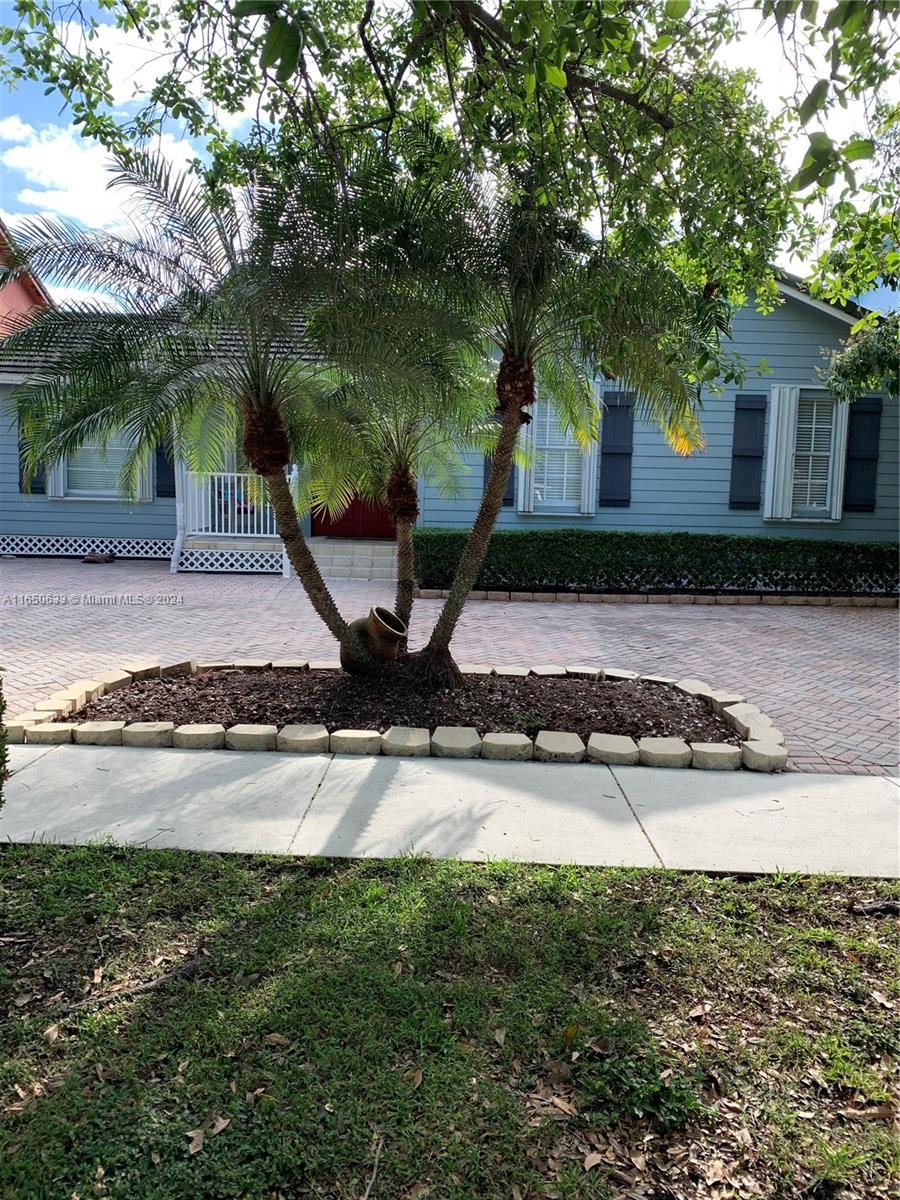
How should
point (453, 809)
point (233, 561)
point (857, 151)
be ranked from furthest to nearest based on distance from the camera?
point (233, 561) < point (453, 809) < point (857, 151)

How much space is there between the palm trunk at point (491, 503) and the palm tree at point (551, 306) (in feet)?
0.03

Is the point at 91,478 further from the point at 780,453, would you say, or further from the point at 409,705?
the point at 780,453

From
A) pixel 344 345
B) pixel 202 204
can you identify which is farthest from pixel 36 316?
pixel 344 345

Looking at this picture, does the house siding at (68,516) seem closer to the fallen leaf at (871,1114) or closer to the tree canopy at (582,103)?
the tree canopy at (582,103)

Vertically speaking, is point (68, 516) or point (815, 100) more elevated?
point (815, 100)

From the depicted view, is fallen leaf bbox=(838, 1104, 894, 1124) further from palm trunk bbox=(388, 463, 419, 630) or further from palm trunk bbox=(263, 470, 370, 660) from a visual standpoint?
palm trunk bbox=(388, 463, 419, 630)

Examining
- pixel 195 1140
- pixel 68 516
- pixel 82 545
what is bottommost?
pixel 195 1140

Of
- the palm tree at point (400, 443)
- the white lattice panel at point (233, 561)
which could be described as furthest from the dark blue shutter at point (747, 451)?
the white lattice panel at point (233, 561)

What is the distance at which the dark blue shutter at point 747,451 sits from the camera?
13.3 m

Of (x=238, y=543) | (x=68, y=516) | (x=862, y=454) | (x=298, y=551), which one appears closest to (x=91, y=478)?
(x=68, y=516)

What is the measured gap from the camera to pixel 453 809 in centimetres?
391

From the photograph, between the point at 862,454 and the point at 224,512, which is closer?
the point at 862,454

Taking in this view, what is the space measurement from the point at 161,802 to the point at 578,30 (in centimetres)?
405

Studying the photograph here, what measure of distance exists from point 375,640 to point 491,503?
1367 mm
